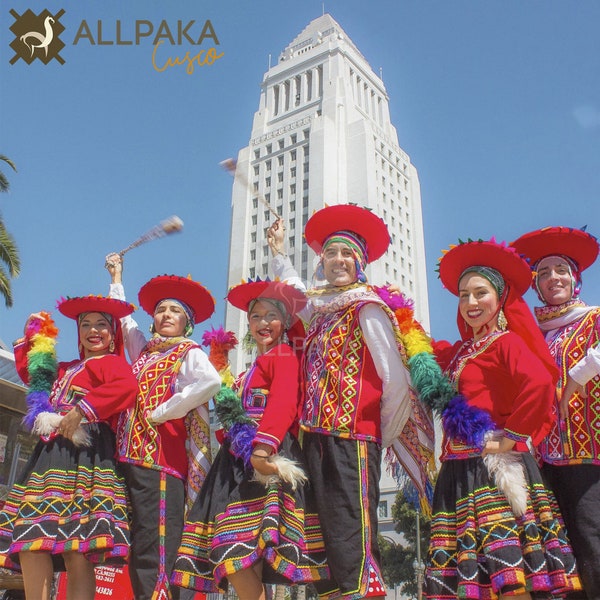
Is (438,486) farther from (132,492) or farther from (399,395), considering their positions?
(132,492)

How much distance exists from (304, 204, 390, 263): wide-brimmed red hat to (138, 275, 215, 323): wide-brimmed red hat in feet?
3.54

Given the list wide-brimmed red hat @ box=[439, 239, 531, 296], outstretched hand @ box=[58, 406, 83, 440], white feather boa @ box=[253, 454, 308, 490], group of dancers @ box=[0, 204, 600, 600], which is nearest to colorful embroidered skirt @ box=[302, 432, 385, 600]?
group of dancers @ box=[0, 204, 600, 600]

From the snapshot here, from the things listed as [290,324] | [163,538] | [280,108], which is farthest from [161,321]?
[280,108]

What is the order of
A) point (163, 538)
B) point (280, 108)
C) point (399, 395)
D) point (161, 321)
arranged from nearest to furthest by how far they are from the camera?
1. point (399, 395)
2. point (163, 538)
3. point (161, 321)
4. point (280, 108)

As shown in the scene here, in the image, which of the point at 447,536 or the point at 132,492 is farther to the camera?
the point at 132,492

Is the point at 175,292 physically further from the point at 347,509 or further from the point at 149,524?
the point at 347,509

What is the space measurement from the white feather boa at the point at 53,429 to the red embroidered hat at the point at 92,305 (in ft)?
2.86

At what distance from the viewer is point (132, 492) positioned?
446 centimetres

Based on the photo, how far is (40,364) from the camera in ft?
16.3

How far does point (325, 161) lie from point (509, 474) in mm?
57280

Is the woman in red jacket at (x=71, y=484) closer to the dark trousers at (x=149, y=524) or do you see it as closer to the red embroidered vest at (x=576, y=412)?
the dark trousers at (x=149, y=524)

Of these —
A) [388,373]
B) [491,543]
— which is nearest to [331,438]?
[388,373]

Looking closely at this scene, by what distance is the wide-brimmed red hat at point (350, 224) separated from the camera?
4586 millimetres

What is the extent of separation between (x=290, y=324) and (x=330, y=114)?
195 ft
